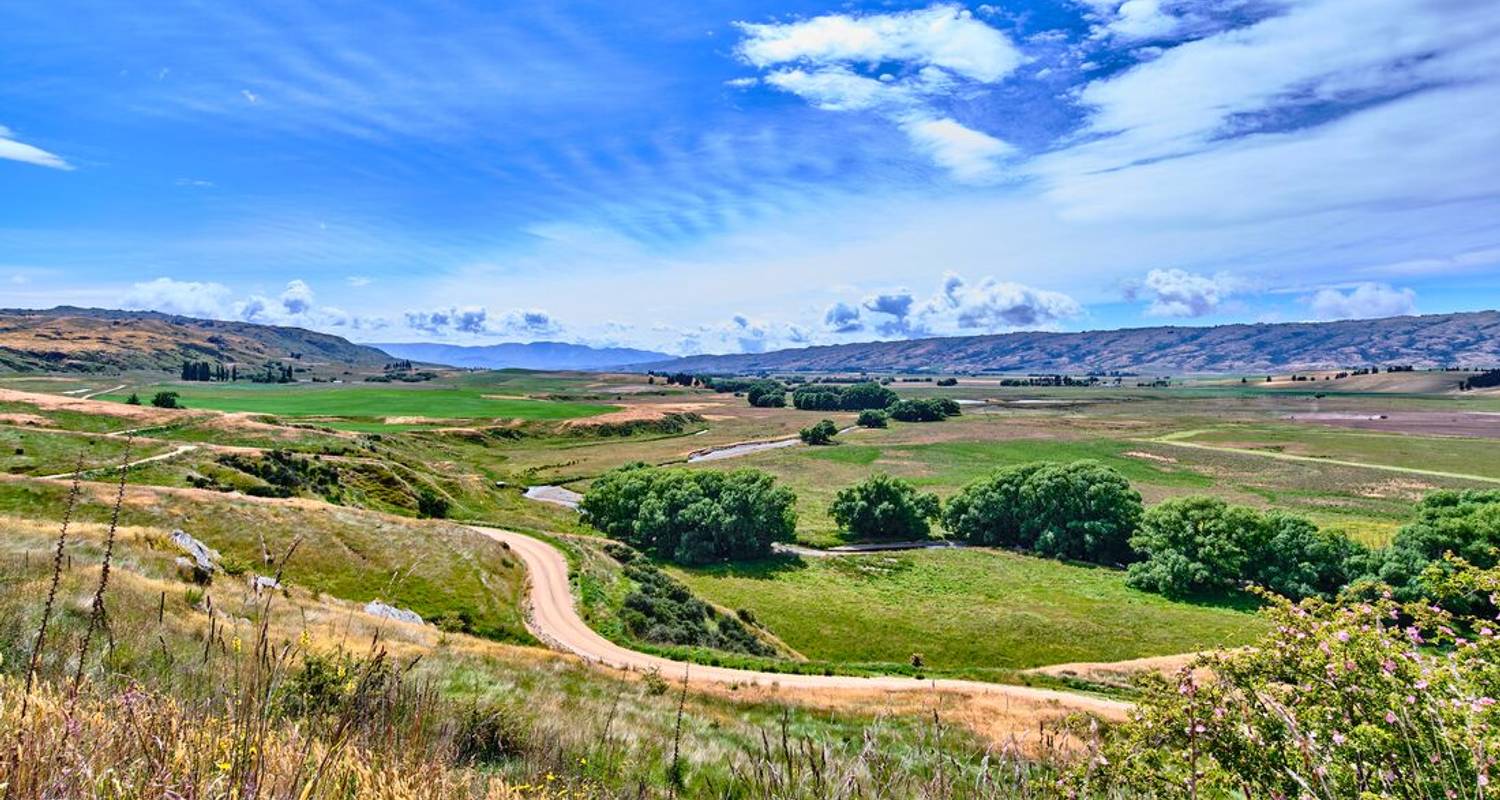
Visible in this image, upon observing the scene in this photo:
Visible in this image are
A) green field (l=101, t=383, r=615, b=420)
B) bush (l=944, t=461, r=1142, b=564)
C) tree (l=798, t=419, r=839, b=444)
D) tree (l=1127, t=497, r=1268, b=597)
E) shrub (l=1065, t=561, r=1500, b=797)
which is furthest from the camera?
tree (l=798, t=419, r=839, b=444)

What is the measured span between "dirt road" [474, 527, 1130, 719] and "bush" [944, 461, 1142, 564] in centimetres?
4143

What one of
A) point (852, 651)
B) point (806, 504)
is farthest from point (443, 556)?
point (806, 504)

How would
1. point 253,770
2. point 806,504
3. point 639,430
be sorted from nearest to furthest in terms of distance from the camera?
point 253,770 → point 806,504 → point 639,430

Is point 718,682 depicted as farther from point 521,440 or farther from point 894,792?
point 521,440

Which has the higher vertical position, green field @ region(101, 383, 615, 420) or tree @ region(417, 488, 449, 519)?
green field @ region(101, 383, 615, 420)

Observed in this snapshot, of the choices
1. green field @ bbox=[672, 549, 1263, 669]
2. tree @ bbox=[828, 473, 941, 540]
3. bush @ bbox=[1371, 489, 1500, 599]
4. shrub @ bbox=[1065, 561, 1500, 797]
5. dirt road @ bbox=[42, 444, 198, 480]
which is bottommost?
green field @ bbox=[672, 549, 1263, 669]

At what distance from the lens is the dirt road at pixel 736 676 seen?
30719mm

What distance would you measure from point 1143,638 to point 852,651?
21.6m

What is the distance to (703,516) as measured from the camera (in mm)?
70312

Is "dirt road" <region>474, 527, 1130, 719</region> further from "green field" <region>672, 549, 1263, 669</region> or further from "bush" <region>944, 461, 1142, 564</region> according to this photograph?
"bush" <region>944, 461, 1142, 564</region>

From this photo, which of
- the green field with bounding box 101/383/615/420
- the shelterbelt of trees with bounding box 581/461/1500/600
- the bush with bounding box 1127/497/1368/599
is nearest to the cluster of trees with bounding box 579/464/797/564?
the shelterbelt of trees with bounding box 581/461/1500/600

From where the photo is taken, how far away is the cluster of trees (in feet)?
231

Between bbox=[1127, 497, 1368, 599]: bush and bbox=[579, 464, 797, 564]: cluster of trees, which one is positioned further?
bbox=[579, 464, 797, 564]: cluster of trees

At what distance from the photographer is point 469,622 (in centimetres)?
3775
